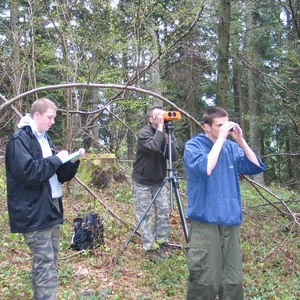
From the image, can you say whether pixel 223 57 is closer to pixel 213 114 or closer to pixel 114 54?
pixel 114 54

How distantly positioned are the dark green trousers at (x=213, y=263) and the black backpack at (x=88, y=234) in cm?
186

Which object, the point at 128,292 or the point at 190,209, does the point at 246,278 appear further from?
the point at 190,209

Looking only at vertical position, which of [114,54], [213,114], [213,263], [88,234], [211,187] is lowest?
[88,234]

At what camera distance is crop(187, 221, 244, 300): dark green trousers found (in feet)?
8.69

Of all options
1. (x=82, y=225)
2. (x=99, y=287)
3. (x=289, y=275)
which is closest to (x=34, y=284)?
(x=99, y=287)

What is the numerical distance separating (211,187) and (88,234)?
2121mm

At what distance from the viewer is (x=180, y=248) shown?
182 inches

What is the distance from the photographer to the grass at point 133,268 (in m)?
3.46

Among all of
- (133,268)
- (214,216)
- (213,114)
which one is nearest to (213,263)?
(214,216)

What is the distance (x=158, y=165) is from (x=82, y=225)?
3.75ft

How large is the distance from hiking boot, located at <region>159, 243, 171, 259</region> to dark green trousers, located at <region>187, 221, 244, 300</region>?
1555mm

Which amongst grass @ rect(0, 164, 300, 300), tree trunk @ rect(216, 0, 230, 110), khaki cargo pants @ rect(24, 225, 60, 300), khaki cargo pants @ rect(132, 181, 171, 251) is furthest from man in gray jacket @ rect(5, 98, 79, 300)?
tree trunk @ rect(216, 0, 230, 110)

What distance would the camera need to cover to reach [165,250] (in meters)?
4.39

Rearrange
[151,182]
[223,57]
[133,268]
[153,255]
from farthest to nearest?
[223,57] → [151,182] → [153,255] → [133,268]
